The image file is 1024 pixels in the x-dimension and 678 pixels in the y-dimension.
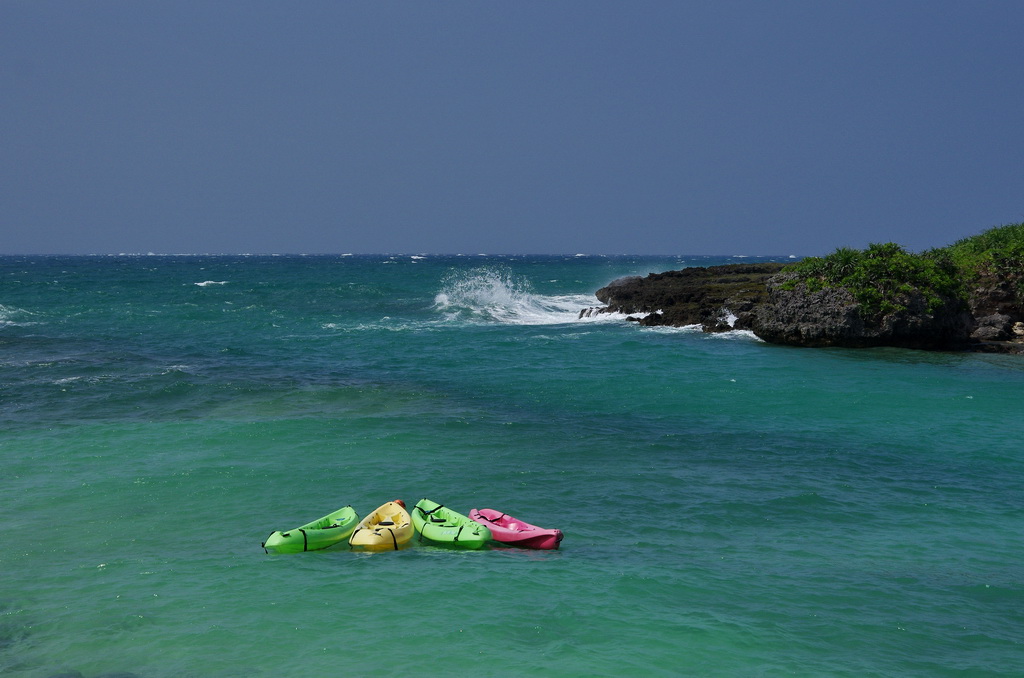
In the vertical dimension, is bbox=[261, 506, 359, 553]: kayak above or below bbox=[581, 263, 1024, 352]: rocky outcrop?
below

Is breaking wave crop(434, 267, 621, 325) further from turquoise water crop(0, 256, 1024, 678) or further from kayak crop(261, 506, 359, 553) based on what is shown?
kayak crop(261, 506, 359, 553)

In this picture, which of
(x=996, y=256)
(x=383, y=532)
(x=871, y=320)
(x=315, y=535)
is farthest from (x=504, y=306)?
(x=315, y=535)

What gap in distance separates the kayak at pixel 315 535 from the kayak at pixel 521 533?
2171 mm

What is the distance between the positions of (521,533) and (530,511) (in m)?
1.65

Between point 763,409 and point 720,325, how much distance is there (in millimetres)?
16389

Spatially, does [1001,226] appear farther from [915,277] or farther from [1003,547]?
[1003,547]

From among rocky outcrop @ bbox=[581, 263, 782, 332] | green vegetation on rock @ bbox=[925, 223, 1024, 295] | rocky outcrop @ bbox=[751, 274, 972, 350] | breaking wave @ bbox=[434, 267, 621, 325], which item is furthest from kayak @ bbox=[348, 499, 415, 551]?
breaking wave @ bbox=[434, 267, 621, 325]

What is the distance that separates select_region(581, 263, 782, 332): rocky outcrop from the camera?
40.0 m

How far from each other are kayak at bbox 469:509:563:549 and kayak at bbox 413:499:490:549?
21 cm

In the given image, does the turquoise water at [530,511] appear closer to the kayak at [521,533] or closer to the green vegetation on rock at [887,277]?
the kayak at [521,533]

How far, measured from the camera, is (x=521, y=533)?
12398mm

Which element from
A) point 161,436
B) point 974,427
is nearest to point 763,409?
point 974,427

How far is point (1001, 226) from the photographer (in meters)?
38.6

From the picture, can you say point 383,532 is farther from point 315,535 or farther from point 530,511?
point 530,511
